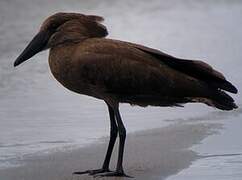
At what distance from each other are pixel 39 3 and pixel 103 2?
1.71 meters

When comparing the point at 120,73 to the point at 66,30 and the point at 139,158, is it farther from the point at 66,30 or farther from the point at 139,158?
the point at 139,158

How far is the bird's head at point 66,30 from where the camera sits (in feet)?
28.9

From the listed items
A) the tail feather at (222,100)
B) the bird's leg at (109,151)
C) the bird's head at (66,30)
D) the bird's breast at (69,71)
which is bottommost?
the bird's leg at (109,151)

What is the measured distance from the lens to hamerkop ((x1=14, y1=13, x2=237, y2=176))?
27.9 feet

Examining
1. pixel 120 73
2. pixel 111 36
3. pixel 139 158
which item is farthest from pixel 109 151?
pixel 111 36

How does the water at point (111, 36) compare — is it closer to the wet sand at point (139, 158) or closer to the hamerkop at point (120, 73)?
the wet sand at point (139, 158)

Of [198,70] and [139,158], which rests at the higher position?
[198,70]

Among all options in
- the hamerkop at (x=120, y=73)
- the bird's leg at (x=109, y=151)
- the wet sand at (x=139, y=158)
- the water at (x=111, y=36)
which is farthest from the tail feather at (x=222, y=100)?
the water at (x=111, y=36)

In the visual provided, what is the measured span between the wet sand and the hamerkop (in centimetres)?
33

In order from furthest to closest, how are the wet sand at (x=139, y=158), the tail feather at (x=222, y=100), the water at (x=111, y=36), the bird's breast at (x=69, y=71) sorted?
1. the water at (x=111, y=36)
2. the wet sand at (x=139, y=158)
3. the tail feather at (x=222, y=100)
4. the bird's breast at (x=69, y=71)

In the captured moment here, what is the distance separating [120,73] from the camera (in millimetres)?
8562

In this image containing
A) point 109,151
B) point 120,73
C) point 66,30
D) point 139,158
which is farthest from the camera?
point 139,158

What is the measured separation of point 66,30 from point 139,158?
1541mm

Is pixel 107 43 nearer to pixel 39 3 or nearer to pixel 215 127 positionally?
pixel 215 127
